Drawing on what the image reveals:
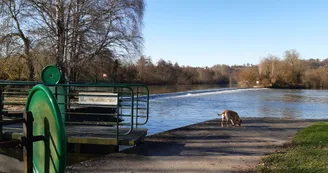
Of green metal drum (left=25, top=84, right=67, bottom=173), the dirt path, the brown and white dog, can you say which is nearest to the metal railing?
the dirt path

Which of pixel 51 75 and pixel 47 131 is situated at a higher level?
pixel 51 75

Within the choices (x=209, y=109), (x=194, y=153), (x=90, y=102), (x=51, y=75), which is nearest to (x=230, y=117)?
(x=194, y=153)

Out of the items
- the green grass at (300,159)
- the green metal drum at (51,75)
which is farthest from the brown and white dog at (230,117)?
the green metal drum at (51,75)

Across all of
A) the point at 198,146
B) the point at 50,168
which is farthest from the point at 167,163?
the point at 50,168

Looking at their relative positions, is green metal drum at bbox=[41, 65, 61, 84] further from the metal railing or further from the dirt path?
the dirt path

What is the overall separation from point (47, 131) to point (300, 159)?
Result: 5.38 metres

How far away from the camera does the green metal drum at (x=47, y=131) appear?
3115 mm

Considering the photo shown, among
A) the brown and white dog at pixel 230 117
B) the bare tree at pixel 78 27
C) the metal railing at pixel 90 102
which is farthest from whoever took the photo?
the bare tree at pixel 78 27

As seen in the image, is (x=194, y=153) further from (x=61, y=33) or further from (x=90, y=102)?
(x=61, y=33)

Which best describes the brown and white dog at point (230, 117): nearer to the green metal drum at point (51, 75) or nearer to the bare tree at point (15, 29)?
the green metal drum at point (51, 75)

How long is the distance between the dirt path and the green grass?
35cm

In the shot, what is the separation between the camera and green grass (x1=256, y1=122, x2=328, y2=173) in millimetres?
5918

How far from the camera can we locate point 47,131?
10.7ft

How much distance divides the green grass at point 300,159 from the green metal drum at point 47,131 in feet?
13.6
